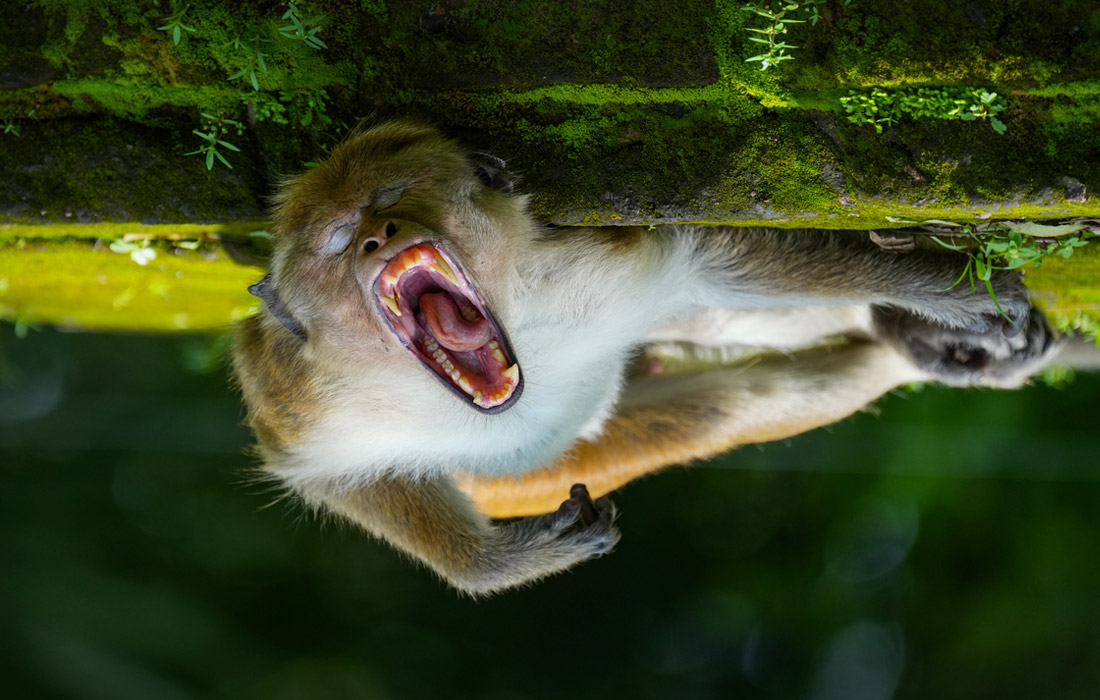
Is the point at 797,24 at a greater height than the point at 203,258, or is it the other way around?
the point at 797,24

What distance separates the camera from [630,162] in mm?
2443

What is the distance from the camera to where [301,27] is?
7.72ft

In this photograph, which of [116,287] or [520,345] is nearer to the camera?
[520,345]

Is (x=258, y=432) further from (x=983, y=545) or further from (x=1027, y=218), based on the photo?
(x=983, y=545)

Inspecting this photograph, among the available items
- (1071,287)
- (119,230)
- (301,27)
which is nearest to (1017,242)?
(1071,287)

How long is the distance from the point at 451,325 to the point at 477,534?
1049mm

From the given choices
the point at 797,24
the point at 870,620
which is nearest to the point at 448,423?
the point at 797,24

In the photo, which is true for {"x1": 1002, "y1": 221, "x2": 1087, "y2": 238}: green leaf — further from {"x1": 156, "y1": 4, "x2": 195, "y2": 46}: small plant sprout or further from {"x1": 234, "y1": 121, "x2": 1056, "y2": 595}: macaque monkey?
{"x1": 156, "y1": 4, "x2": 195, "y2": 46}: small plant sprout

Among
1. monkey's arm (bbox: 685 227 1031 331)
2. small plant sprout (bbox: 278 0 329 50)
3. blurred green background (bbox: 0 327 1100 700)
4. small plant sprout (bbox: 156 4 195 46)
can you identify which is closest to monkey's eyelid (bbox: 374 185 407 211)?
small plant sprout (bbox: 278 0 329 50)

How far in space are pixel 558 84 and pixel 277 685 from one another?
6571 mm

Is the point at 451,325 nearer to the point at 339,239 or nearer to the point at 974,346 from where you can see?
the point at 339,239

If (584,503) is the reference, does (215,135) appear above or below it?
above

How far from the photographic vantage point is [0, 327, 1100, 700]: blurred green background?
727 centimetres

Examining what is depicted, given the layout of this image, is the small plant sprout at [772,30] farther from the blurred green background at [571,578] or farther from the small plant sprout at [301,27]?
the blurred green background at [571,578]
